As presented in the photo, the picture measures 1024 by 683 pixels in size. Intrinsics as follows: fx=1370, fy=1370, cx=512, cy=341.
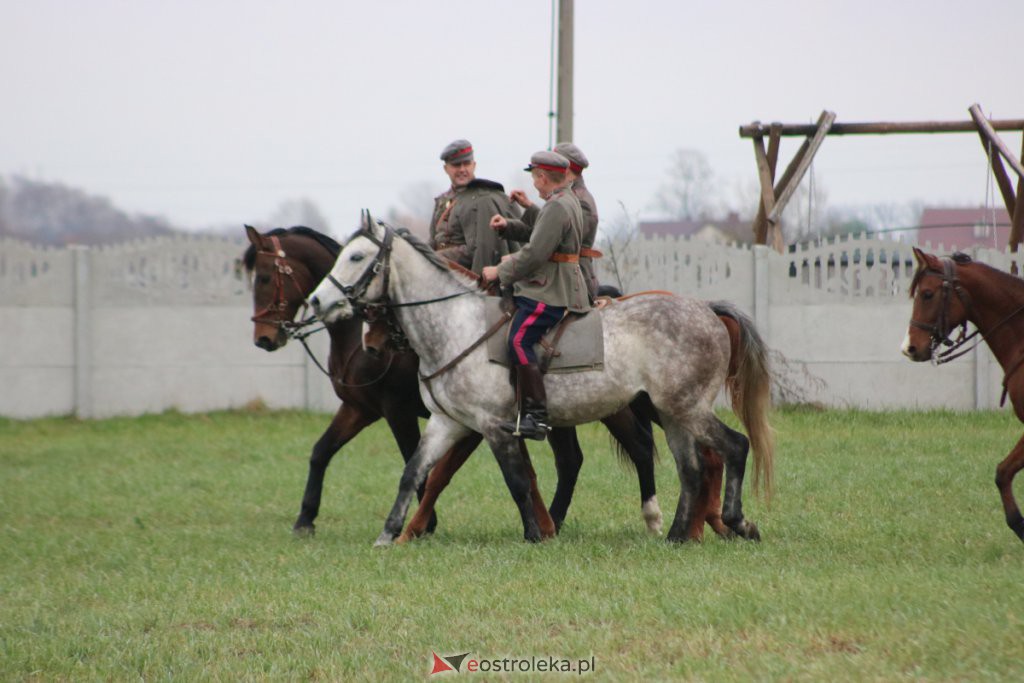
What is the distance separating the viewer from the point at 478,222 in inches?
392

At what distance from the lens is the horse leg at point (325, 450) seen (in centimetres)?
1030

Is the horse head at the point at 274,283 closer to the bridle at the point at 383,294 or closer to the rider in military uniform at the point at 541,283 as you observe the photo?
the bridle at the point at 383,294

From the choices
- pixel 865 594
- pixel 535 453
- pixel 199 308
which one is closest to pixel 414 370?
pixel 865 594

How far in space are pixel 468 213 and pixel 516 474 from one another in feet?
6.72

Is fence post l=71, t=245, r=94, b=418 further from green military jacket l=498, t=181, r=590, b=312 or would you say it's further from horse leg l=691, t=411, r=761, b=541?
horse leg l=691, t=411, r=761, b=541

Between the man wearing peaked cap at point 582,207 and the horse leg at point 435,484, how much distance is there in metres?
1.50

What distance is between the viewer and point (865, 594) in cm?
675

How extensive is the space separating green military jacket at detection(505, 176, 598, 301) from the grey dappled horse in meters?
0.49

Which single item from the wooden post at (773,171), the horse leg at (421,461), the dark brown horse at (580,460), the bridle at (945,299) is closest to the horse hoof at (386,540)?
Answer: the horse leg at (421,461)

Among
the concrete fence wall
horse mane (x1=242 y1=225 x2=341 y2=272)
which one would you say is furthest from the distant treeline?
horse mane (x1=242 y1=225 x2=341 y2=272)

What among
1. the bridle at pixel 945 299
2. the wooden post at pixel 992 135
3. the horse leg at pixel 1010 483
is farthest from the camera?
the wooden post at pixel 992 135

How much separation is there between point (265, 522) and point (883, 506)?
501 centimetres

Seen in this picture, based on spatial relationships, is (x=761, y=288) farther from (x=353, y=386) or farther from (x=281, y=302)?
(x=281, y=302)

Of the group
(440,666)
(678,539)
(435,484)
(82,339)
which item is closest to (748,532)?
(678,539)
